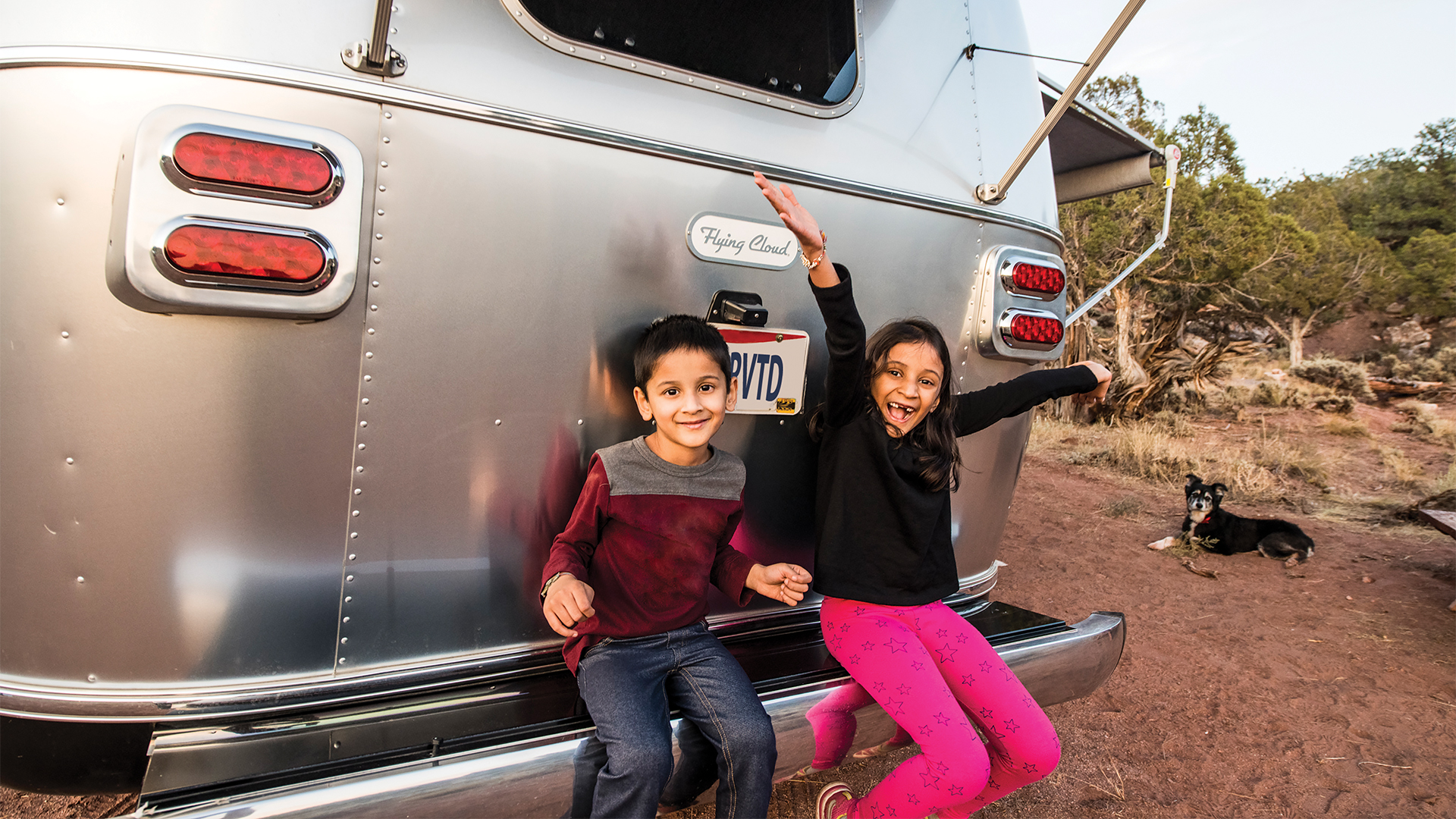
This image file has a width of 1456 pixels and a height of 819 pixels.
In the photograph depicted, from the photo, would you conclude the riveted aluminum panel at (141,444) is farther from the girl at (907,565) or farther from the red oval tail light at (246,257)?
the girl at (907,565)

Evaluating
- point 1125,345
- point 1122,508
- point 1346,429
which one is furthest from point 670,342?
point 1346,429

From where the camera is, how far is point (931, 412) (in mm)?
2053

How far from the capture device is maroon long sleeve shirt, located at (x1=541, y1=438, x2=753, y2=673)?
163 centimetres

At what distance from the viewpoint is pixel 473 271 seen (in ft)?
4.85

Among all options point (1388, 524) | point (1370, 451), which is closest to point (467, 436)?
point (1388, 524)

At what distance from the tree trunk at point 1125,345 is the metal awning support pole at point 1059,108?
33.6ft

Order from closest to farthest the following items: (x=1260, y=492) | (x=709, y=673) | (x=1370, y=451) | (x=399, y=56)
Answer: (x=399, y=56)
(x=709, y=673)
(x=1260, y=492)
(x=1370, y=451)

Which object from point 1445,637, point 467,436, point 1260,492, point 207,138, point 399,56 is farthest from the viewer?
point 1260,492

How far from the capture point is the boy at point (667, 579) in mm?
1510

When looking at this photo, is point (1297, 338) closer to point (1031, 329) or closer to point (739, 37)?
point (1031, 329)

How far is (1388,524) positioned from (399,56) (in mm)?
7531

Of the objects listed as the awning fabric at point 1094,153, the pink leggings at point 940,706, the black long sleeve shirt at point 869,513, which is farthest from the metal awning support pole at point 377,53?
the awning fabric at point 1094,153

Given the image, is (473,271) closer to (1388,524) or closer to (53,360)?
(53,360)

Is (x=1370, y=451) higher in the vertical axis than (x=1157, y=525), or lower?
higher
